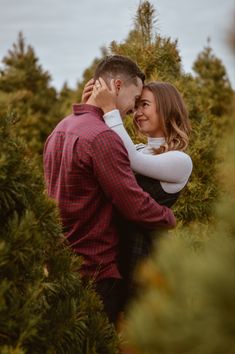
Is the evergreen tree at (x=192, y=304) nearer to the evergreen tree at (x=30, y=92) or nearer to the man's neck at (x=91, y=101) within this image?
the man's neck at (x=91, y=101)

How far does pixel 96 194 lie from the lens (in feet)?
9.79

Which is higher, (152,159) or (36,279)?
(152,159)

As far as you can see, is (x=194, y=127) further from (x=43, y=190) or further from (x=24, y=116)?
(x=24, y=116)

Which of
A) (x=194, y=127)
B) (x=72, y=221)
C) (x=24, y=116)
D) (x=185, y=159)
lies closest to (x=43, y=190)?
(x=72, y=221)

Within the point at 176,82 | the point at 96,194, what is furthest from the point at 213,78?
the point at 96,194

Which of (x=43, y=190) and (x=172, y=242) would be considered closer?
(x=172, y=242)

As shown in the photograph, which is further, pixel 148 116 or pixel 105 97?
pixel 148 116

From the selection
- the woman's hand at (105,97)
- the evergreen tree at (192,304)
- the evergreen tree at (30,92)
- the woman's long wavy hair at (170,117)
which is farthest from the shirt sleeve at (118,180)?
the evergreen tree at (30,92)

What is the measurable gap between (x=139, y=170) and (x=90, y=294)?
110 cm

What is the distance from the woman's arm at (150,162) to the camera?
3.17 m

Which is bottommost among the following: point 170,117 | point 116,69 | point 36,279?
point 36,279

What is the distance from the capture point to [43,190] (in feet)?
7.23

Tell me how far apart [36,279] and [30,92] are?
11354 mm

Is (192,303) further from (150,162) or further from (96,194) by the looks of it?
(150,162)
